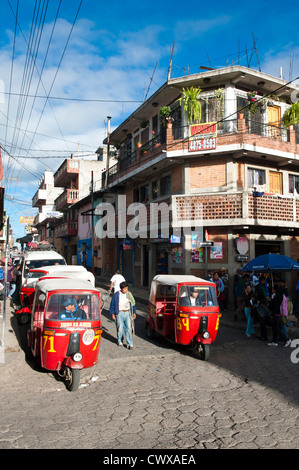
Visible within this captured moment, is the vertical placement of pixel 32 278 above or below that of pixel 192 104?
below

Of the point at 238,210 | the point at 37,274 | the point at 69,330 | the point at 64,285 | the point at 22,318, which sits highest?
the point at 238,210

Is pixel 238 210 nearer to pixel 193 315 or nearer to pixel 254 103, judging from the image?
pixel 254 103

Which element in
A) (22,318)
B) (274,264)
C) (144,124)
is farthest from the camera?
(144,124)

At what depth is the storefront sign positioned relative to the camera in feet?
55.0

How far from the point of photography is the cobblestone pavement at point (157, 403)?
454cm

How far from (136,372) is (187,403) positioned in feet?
6.39

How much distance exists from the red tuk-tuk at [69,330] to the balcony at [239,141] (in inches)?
457

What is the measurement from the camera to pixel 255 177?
17703 millimetres

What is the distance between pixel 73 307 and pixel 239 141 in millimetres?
12340

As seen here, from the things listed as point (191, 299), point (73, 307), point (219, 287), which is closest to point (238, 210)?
point (219, 287)

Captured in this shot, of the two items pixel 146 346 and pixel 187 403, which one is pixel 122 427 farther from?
pixel 146 346

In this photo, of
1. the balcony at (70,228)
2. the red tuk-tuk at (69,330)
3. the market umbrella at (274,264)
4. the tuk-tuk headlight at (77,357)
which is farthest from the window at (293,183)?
the balcony at (70,228)

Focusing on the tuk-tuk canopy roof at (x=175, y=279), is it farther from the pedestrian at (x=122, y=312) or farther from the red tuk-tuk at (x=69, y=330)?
the red tuk-tuk at (x=69, y=330)

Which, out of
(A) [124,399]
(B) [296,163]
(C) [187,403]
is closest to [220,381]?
(C) [187,403]
